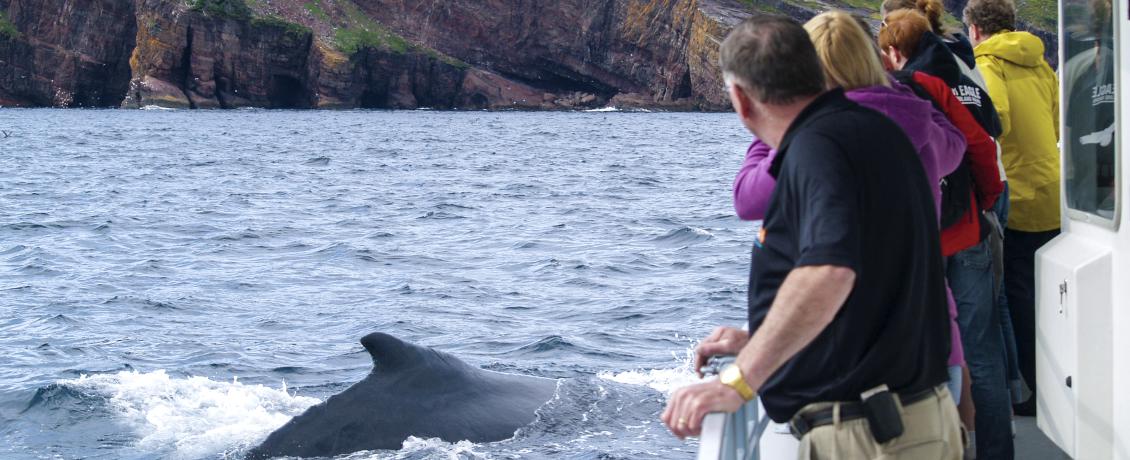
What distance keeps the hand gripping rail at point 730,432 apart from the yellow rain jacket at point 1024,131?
2294 millimetres

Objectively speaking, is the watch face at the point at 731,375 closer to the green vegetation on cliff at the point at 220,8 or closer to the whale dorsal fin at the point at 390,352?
the whale dorsal fin at the point at 390,352

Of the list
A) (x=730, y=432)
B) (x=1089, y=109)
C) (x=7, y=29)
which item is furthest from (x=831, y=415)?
(x=7, y=29)

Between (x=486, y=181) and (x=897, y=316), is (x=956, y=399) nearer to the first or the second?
(x=897, y=316)

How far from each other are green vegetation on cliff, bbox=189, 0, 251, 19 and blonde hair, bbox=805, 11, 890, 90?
417 feet

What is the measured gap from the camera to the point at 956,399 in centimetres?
409

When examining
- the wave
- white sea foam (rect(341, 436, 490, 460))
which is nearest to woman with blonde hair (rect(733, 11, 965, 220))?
white sea foam (rect(341, 436, 490, 460))

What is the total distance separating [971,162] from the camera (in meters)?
4.95

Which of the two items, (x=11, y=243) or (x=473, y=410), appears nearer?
(x=473, y=410)

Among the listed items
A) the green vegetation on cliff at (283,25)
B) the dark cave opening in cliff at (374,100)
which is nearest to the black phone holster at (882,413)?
the green vegetation on cliff at (283,25)

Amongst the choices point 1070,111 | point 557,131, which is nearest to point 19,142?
point 557,131

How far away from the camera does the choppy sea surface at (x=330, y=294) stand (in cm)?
1082

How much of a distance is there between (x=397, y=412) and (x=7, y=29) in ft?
434

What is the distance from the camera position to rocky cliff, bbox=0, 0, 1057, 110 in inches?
4909

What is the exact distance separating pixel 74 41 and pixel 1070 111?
444 feet
